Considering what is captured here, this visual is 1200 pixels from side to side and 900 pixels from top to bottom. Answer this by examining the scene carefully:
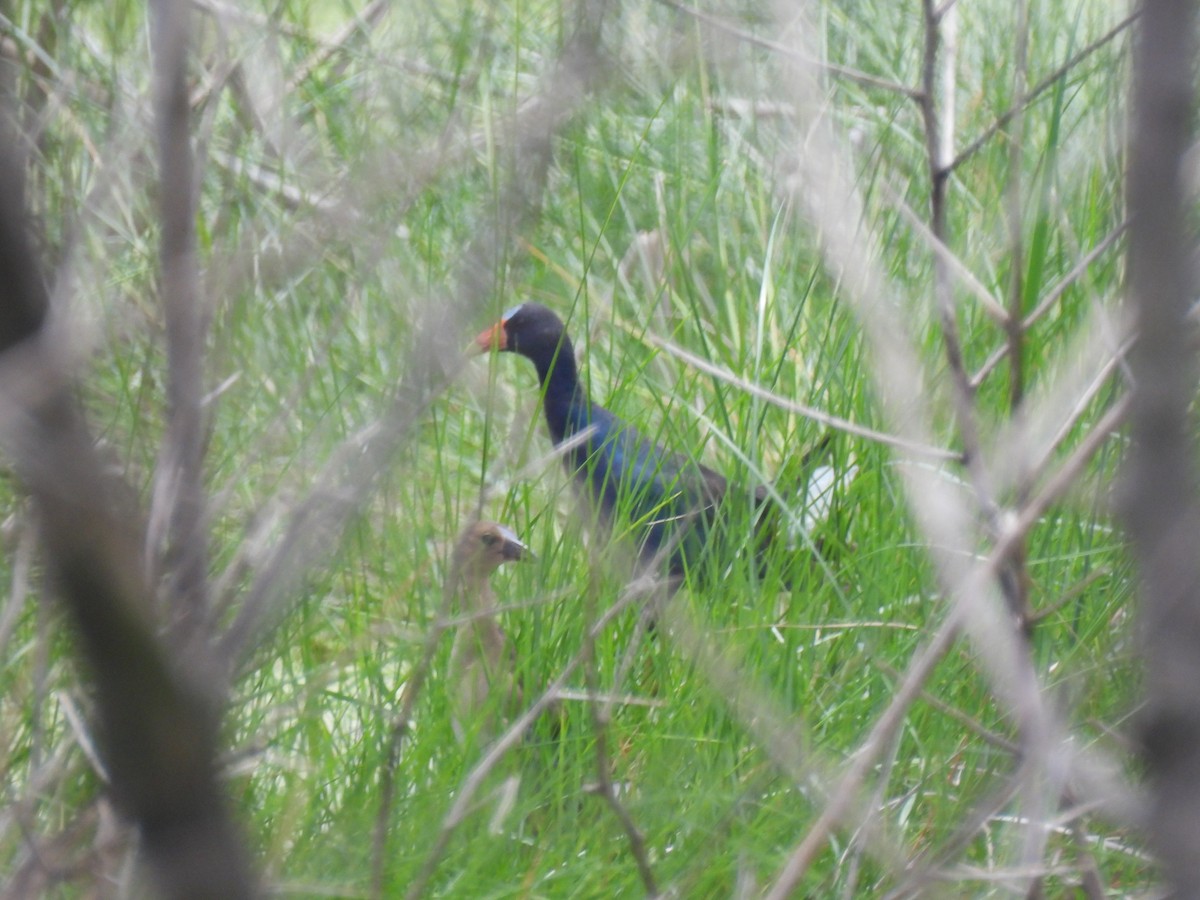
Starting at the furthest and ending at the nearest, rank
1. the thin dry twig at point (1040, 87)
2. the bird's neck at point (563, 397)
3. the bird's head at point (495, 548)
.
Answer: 1. the bird's neck at point (563, 397)
2. the bird's head at point (495, 548)
3. the thin dry twig at point (1040, 87)

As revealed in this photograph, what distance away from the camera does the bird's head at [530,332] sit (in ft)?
9.61

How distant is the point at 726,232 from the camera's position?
2826 mm

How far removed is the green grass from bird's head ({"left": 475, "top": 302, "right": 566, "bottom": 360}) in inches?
6.6

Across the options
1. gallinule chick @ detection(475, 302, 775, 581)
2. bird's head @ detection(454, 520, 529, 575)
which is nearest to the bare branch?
gallinule chick @ detection(475, 302, 775, 581)

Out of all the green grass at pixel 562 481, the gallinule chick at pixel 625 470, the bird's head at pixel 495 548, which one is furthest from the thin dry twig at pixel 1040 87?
the bird's head at pixel 495 548

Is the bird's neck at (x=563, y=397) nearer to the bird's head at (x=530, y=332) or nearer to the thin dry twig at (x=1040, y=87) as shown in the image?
the bird's head at (x=530, y=332)

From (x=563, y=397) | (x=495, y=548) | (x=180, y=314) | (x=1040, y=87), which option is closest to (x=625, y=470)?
(x=495, y=548)

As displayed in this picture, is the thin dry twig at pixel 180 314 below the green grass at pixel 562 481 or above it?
above

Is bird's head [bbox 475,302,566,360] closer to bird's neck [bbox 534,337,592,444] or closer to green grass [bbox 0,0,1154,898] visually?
bird's neck [bbox 534,337,592,444]

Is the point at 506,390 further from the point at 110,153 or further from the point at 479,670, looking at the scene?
the point at 110,153

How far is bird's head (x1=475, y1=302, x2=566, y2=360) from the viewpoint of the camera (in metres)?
2.93

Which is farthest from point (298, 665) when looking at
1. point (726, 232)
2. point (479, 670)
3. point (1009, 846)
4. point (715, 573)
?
point (726, 232)

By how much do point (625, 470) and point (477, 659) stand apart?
0.40 meters

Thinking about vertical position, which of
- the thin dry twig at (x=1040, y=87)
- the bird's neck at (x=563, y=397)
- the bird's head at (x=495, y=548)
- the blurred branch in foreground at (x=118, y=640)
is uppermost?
the thin dry twig at (x=1040, y=87)
